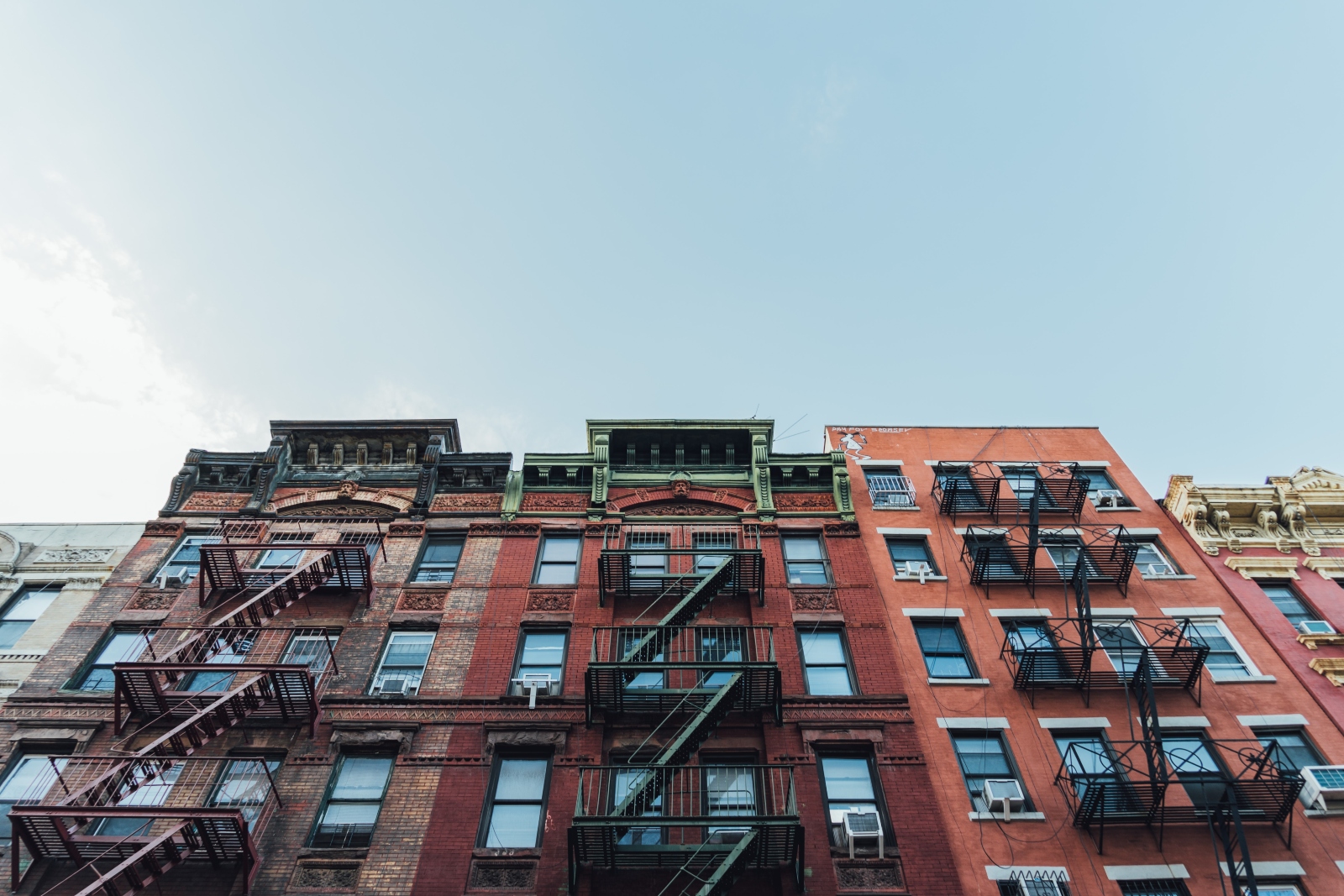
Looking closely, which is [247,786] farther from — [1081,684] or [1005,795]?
[1081,684]

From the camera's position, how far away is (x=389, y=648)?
20.4 metres

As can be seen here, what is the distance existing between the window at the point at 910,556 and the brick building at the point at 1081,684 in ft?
0.19

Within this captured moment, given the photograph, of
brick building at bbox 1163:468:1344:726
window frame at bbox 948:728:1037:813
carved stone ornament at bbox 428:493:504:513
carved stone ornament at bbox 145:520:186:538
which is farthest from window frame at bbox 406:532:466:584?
brick building at bbox 1163:468:1344:726

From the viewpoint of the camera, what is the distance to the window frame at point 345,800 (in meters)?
16.5

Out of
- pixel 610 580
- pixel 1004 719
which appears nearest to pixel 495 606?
pixel 610 580

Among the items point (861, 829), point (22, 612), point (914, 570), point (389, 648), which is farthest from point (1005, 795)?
point (22, 612)

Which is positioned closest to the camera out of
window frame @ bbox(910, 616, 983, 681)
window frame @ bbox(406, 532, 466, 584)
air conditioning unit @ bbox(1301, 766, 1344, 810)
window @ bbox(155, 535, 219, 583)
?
air conditioning unit @ bbox(1301, 766, 1344, 810)

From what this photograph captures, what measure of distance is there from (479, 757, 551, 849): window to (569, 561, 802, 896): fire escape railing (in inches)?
37.0

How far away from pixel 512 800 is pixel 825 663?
7.09 m

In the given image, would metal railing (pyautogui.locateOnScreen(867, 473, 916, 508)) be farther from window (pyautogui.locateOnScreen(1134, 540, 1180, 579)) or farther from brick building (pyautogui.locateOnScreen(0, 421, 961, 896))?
window (pyautogui.locateOnScreen(1134, 540, 1180, 579))

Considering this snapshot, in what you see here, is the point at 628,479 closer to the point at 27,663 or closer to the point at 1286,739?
the point at 27,663

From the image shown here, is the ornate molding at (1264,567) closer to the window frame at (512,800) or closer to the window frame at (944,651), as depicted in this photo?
the window frame at (944,651)

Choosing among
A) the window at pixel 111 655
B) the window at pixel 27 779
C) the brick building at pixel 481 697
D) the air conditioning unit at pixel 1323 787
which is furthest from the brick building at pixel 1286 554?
the window at pixel 27 779

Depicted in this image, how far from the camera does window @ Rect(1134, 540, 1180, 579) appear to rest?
22.7m
